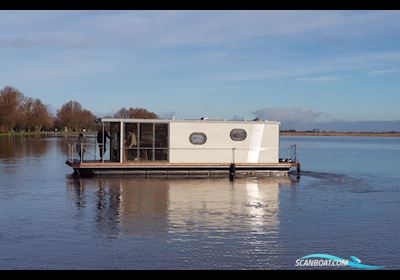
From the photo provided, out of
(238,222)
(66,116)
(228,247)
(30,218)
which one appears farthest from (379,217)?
(66,116)

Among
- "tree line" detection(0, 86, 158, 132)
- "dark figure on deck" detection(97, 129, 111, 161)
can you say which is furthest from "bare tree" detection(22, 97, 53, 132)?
"dark figure on deck" detection(97, 129, 111, 161)

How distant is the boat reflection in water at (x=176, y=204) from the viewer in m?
14.0

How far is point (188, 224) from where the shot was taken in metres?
14.2

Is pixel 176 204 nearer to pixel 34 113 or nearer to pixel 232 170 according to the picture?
pixel 232 170

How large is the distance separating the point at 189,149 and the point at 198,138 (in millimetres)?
740

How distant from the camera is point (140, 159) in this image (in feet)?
86.2

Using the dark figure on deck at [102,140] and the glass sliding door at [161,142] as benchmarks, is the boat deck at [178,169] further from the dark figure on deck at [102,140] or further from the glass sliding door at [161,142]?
the dark figure on deck at [102,140]

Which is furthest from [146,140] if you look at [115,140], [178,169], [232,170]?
[232,170]

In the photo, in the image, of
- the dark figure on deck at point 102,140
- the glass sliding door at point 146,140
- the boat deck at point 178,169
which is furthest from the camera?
the dark figure on deck at point 102,140

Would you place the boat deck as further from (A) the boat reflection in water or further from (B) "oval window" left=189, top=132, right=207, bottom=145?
(B) "oval window" left=189, top=132, right=207, bottom=145

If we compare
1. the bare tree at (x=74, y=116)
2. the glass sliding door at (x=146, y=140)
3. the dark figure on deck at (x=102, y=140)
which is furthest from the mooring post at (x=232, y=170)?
the bare tree at (x=74, y=116)

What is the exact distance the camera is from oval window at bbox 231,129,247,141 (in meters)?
27.2

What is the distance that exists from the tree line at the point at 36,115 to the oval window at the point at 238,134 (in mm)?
48247
